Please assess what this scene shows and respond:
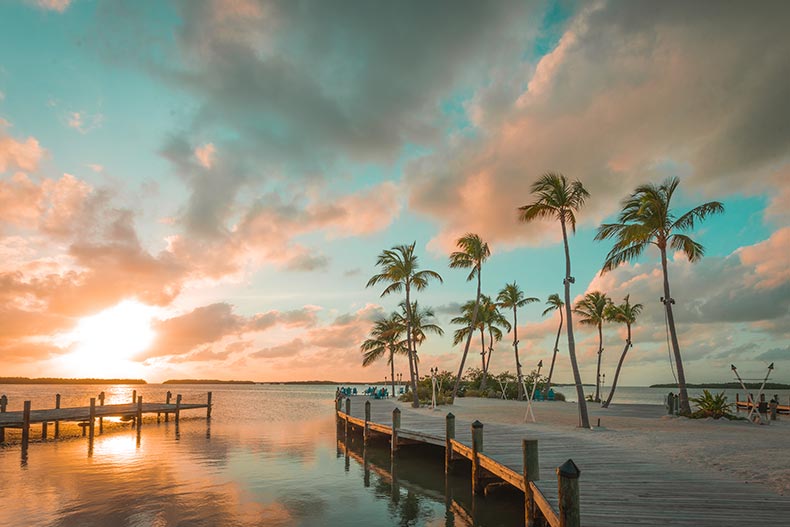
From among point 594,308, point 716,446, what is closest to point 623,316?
point 594,308

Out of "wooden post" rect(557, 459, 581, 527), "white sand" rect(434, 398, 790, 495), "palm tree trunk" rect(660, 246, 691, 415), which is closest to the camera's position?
"wooden post" rect(557, 459, 581, 527)

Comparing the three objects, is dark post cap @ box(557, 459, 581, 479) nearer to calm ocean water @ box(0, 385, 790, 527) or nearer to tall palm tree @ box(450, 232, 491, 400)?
calm ocean water @ box(0, 385, 790, 527)

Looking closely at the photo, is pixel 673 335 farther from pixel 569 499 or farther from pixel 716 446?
pixel 569 499

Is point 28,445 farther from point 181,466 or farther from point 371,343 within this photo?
point 371,343

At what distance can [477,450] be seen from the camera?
47.1 feet

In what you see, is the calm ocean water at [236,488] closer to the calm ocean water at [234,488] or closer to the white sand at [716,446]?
the calm ocean water at [234,488]

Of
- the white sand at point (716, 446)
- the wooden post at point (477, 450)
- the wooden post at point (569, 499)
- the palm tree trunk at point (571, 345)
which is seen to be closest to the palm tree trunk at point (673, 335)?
the white sand at point (716, 446)

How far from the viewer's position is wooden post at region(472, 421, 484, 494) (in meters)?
14.3

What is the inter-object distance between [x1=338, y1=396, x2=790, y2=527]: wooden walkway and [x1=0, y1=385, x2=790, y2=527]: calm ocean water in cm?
191

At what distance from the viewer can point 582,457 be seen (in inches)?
518

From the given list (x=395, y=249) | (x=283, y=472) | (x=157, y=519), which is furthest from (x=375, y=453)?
(x=395, y=249)

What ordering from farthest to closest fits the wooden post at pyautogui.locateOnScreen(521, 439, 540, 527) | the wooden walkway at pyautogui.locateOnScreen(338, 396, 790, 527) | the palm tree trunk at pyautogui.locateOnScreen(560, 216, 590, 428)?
the palm tree trunk at pyautogui.locateOnScreen(560, 216, 590, 428)
the wooden post at pyautogui.locateOnScreen(521, 439, 540, 527)
the wooden walkway at pyautogui.locateOnScreen(338, 396, 790, 527)

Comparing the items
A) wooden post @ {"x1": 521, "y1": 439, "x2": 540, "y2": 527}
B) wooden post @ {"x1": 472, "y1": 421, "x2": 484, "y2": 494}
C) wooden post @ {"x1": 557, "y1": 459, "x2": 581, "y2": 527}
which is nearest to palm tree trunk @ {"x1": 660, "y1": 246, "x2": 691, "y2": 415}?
wooden post @ {"x1": 472, "y1": 421, "x2": 484, "y2": 494}

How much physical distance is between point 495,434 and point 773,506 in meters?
10.6
